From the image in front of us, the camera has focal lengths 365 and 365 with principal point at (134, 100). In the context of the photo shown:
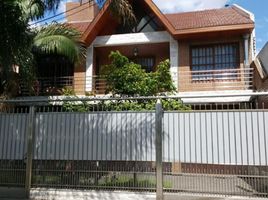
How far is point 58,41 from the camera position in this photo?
14.8m

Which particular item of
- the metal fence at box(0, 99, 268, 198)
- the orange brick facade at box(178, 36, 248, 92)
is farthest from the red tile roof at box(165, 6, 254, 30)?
the metal fence at box(0, 99, 268, 198)

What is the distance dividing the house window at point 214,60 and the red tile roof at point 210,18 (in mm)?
1205

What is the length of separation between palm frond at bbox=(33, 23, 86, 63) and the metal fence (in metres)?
5.86

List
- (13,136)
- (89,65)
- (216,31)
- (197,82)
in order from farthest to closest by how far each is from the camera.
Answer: (89,65) < (197,82) < (216,31) < (13,136)

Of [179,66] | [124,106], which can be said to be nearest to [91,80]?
[179,66]

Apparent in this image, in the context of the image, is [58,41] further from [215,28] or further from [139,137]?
[139,137]

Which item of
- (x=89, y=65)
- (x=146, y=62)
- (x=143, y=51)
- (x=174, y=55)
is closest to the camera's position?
(x=174, y=55)

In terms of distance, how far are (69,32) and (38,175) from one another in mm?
8063

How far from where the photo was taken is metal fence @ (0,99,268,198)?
311 inches

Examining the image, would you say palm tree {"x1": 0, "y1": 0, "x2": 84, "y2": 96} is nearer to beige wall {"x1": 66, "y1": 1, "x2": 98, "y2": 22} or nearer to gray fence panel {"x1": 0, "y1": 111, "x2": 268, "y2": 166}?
gray fence panel {"x1": 0, "y1": 111, "x2": 268, "y2": 166}

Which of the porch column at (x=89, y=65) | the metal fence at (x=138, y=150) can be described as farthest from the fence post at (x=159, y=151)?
the porch column at (x=89, y=65)

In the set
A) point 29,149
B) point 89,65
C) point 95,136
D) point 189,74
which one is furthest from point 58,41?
point 95,136

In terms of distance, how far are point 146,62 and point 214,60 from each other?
381 centimetres

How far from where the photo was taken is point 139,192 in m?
8.33
